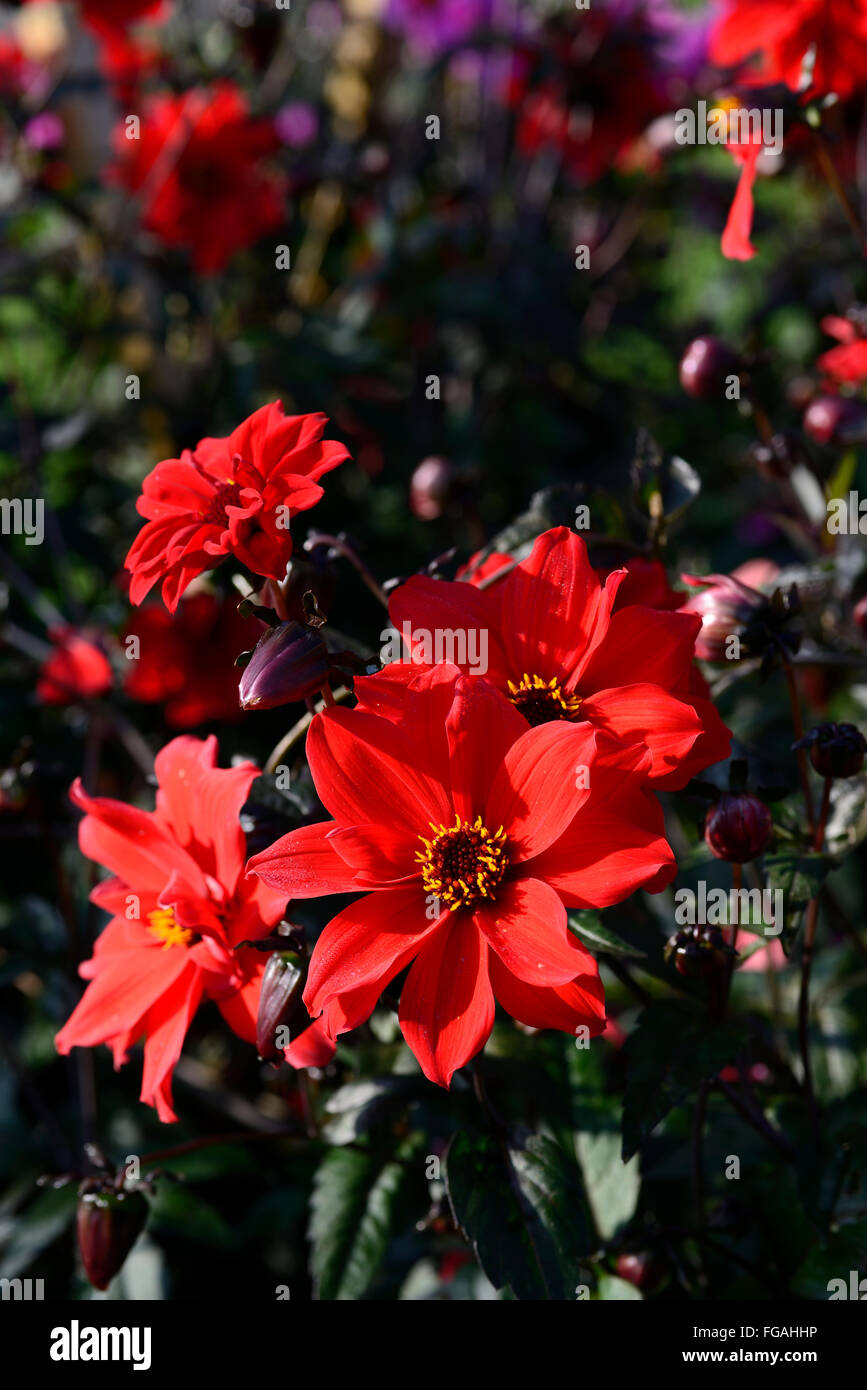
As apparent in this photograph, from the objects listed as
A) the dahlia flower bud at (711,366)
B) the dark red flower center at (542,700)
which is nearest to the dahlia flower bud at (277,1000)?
the dark red flower center at (542,700)

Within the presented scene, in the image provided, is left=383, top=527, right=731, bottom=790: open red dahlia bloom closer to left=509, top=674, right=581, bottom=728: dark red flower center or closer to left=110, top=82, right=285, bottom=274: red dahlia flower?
left=509, top=674, right=581, bottom=728: dark red flower center

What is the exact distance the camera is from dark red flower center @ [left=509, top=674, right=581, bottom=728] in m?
0.82

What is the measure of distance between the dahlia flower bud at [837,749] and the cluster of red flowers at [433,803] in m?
0.10

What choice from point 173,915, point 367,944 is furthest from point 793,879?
point 173,915

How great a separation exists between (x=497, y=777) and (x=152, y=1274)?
0.85 metres

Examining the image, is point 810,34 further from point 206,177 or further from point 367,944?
point 206,177

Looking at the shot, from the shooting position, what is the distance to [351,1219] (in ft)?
3.44

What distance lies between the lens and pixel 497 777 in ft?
2.51

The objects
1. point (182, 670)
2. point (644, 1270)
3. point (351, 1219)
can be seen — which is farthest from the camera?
point (182, 670)

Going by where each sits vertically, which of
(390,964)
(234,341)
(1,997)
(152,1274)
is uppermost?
(234,341)

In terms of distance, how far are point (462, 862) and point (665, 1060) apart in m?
0.22

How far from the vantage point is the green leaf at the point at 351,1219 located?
3.34 ft
